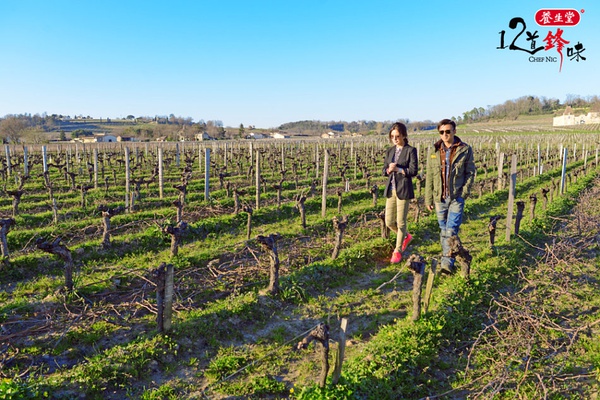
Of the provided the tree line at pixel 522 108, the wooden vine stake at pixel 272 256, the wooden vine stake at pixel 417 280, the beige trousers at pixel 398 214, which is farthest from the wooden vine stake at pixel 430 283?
the tree line at pixel 522 108

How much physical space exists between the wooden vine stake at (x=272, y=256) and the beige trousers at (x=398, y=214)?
2170mm

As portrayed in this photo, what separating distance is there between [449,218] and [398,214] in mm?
790

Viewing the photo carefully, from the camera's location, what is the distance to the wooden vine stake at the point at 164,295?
14.6 feet

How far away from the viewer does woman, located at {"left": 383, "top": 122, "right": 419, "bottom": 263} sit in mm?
6109

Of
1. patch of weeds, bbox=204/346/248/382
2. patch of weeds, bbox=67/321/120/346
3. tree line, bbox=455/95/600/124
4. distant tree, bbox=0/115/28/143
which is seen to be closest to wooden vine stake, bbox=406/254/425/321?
patch of weeds, bbox=204/346/248/382

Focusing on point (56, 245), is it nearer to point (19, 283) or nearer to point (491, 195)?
point (19, 283)

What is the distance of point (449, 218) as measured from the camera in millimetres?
6180

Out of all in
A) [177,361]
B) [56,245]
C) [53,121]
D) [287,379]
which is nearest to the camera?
[287,379]

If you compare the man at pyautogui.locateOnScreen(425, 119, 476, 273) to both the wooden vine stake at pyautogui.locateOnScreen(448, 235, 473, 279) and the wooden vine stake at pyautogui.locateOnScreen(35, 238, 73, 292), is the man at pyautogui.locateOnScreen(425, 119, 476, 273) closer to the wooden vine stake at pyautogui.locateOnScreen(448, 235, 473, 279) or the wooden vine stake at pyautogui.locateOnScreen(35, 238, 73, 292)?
the wooden vine stake at pyautogui.locateOnScreen(448, 235, 473, 279)

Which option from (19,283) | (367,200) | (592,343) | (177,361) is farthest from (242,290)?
(367,200)

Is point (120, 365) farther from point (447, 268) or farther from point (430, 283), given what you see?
point (447, 268)

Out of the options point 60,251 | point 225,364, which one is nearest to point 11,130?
point 60,251

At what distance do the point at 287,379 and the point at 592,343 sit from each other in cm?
344

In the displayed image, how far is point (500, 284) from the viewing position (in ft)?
19.8
